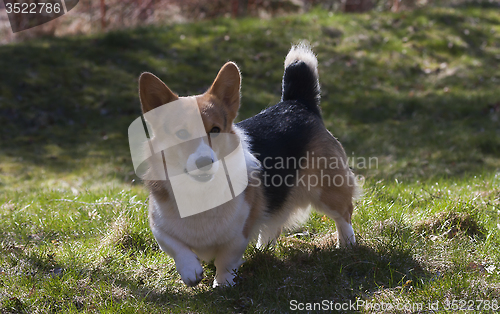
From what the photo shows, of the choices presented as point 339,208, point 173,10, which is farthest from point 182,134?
point 173,10

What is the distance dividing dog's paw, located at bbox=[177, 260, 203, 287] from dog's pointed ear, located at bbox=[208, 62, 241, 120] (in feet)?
3.24

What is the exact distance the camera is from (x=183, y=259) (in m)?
2.69

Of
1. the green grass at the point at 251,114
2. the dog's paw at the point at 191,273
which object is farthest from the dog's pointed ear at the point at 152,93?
the green grass at the point at 251,114

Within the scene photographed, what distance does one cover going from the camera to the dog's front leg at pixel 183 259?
265 cm

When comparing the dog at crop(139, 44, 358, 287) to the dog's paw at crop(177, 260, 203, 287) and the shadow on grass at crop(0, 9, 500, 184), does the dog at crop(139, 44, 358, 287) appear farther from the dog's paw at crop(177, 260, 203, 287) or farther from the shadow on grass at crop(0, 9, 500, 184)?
the shadow on grass at crop(0, 9, 500, 184)

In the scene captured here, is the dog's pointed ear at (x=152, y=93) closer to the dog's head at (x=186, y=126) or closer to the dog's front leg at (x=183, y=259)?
the dog's head at (x=186, y=126)

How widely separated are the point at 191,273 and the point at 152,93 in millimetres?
1117

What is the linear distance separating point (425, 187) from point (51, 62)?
7.48m

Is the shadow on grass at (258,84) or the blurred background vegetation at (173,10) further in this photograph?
the blurred background vegetation at (173,10)

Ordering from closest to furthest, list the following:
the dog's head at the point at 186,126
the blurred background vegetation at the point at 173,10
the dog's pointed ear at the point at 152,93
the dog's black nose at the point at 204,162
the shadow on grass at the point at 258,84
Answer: the dog's black nose at the point at 204,162
the dog's head at the point at 186,126
the dog's pointed ear at the point at 152,93
the shadow on grass at the point at 258,84
the blurred background vegetation at the point at 173,10

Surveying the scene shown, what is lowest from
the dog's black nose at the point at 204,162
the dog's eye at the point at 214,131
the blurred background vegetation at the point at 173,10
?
the blurred background vegetation at the point at 173,10

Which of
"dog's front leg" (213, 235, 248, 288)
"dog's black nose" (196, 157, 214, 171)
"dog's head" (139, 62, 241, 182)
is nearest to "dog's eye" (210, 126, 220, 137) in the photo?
"dog's head" (139, 62, 241, 182)

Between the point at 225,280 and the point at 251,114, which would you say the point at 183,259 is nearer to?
the point at 225,280

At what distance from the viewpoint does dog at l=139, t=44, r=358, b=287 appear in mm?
2699
